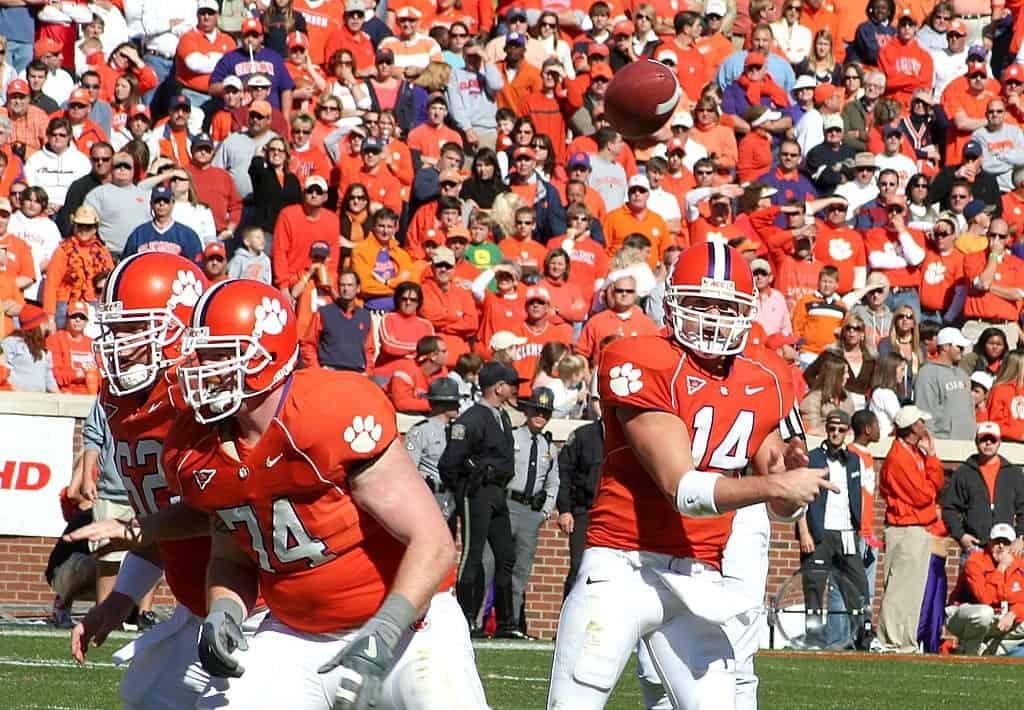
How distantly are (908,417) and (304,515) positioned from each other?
31.3 ft

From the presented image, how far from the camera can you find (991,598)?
13242 mm

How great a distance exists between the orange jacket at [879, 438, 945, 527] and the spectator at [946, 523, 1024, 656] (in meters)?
0.48

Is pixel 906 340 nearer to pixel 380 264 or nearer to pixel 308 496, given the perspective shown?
pixel 380 264

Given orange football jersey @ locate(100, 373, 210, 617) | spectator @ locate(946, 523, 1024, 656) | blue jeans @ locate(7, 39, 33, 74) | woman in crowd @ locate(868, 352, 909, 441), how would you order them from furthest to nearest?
blue jeans @ locate(7, 39, 33, 74) < woman in crowd @ locate(868, 352, 909, 441) < spectator @ locate(946, 523, 1024, 656) < orange football jersey @ locate(100, 373, 210, 617)

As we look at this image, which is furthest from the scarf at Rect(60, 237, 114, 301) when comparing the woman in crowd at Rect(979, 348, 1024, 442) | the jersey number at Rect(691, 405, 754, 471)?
the jersey number at Rect(691, 405, 754, 471)

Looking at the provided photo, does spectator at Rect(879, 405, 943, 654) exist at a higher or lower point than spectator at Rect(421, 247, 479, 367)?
lower

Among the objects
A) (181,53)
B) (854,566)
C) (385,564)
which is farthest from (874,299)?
(385,564)

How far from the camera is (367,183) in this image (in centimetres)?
1486

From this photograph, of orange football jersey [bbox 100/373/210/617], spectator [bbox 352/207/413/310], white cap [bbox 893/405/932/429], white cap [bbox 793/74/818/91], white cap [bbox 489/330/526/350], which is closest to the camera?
orange football jersey [bbox 100/373/210/617]

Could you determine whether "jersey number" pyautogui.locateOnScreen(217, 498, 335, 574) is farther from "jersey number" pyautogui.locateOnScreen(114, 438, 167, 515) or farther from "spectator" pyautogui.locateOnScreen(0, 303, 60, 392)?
"spectator" pyautogui.locateOnScreen(0, 303, 60, 392)

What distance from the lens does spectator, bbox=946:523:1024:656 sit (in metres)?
13.1

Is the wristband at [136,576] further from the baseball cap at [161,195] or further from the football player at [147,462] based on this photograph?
the baseball cap at [161,195]

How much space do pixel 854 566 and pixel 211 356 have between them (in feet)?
30.3

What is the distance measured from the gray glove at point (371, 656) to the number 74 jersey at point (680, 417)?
1.48m
